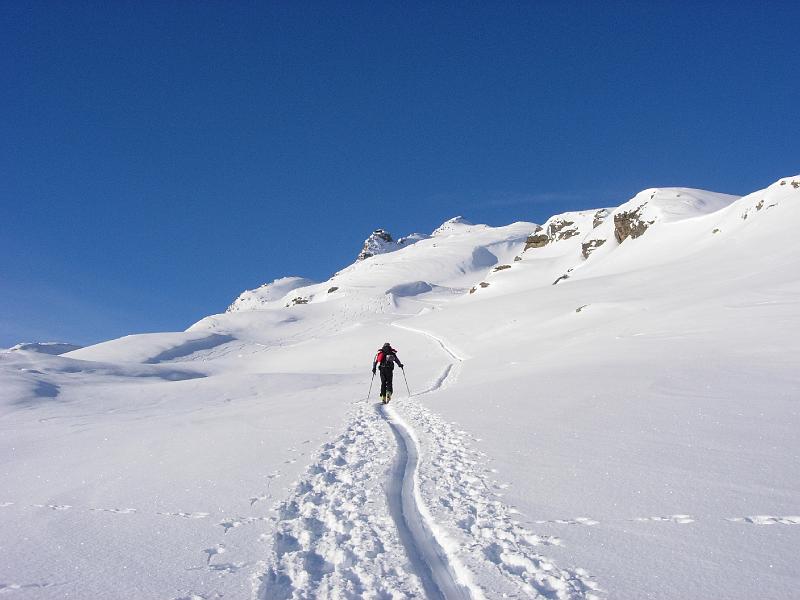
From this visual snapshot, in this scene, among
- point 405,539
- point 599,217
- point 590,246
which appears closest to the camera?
point 405,539

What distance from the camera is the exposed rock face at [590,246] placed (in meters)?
89.4

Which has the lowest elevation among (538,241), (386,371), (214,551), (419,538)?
(419,538)

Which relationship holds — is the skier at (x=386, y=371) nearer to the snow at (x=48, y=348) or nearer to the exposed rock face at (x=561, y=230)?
the exposed rock face at (x=561, y=230)

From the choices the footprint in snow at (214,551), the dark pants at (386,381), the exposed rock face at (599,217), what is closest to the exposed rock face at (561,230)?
the exposed rock face at (599,217)

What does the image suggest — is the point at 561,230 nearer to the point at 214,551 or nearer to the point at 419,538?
the point at 419,538

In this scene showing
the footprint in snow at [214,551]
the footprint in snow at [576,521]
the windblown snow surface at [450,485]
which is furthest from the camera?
the footprint in snow at [576,521]

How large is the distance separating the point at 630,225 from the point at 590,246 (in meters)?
13.6

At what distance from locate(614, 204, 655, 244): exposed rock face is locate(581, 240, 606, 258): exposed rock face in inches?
306

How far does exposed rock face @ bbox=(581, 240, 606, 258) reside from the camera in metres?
89.4

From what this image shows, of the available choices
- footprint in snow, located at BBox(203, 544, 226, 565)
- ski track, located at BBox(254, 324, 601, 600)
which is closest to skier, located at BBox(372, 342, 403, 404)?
ski track, located at BBox(254, 324, 601, 600)

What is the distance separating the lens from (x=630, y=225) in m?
77.3

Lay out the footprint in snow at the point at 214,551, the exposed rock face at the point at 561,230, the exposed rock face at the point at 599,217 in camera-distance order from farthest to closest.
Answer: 1. the exposed rock face at the point at 561,230
2. the exposed rock face at the point at 599,217
3. the footprint in snow at the point at 214,551

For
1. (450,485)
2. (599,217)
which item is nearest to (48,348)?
(599,217)

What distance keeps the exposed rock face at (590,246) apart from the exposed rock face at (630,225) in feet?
25.5
